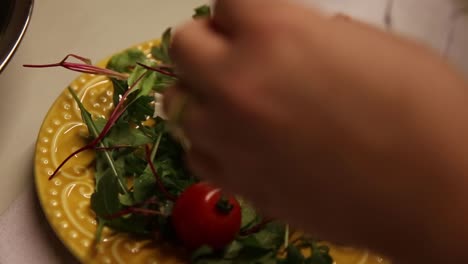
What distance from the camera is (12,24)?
0.59 meters

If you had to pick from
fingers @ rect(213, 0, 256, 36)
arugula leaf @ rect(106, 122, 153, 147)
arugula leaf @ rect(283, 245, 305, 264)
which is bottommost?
arugula leaf @ rect(283, 245, 305, 264)

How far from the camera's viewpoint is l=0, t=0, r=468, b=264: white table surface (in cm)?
53

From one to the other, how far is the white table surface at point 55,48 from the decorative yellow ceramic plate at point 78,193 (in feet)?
0.11

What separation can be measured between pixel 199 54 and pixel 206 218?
253 millimetres

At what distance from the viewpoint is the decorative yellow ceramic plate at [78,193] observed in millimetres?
489

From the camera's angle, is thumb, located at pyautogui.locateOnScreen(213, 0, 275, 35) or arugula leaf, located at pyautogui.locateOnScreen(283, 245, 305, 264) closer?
thumb, located at pyautogui.locateOnScreen(213, 0, 275, 35)

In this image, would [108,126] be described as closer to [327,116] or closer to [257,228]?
[257,228]

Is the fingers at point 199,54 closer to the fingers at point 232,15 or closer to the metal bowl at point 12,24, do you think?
the fingers at point 232,15

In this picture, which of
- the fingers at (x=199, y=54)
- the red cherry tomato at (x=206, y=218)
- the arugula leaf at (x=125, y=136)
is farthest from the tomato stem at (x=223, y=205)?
the fingers at (x=199, y=54)

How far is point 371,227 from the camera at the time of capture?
0.26m

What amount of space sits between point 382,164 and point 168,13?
1.95ft

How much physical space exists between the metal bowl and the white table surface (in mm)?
89

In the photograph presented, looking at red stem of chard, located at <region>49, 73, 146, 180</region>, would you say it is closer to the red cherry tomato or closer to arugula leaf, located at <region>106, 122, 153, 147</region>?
arugula leaf, located at <region>106, 122, 153, 147</region>

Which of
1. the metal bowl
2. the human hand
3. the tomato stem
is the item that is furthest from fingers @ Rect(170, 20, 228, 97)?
the metal bowl
